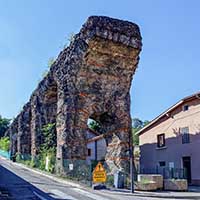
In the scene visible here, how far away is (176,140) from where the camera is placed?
31.8 m

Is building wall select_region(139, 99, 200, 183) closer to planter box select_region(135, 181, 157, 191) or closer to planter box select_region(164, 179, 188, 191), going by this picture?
planter box select_region(164, 179, 188, 191)

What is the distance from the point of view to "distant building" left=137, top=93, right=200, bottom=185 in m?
29.2

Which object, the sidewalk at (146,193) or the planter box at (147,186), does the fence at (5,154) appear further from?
the planter box at (147,186)

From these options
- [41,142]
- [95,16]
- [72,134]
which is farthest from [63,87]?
[41,142]

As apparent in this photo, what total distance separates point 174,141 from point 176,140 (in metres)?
0.35

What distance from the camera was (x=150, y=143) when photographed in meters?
36.0

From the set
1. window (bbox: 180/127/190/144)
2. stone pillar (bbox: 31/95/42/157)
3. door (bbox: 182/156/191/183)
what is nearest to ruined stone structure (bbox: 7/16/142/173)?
window (bbox: 180/127/190/144)

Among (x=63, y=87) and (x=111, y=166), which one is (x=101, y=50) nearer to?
(x=63, y=87)

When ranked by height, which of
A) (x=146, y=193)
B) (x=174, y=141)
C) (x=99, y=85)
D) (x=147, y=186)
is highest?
(x=99, y=85)

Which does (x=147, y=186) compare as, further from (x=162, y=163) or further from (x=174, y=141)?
(x=162, y=163)

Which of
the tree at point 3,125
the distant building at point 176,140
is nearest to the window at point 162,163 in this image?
the distant building at point 176,140

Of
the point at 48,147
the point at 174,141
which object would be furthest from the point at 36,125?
the point at 174,141

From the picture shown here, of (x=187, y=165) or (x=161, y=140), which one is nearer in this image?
(x=187, y=165)

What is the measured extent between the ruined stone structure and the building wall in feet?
23.2
